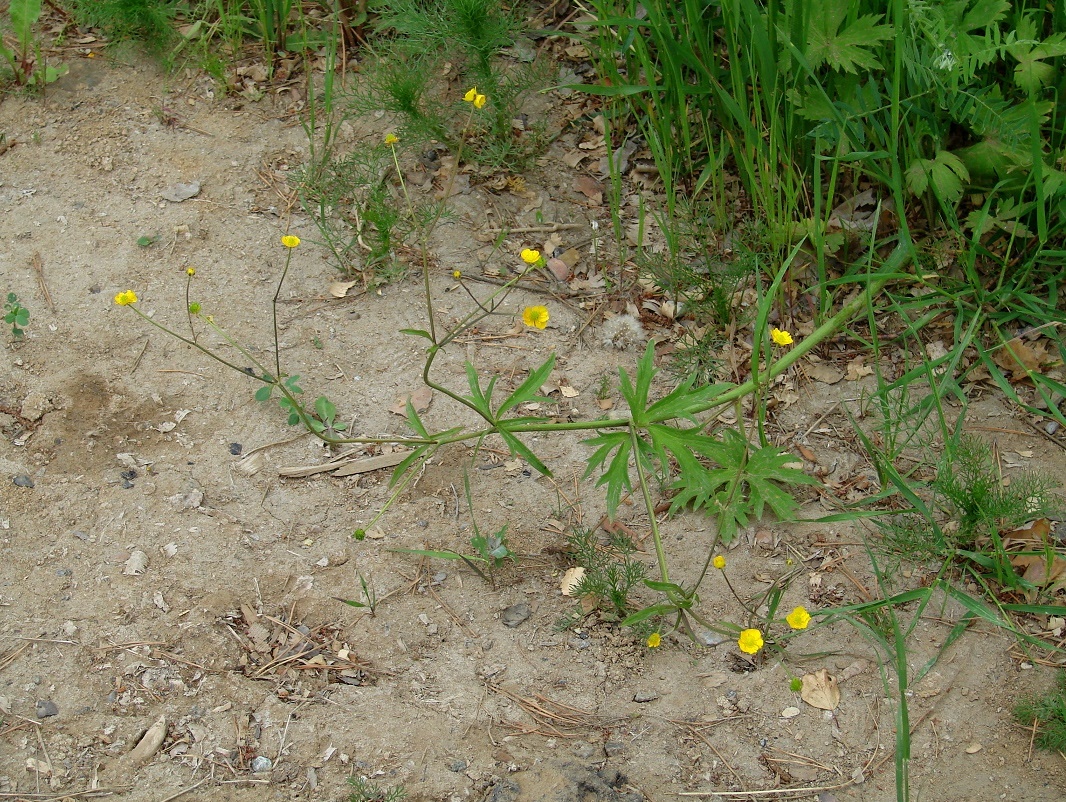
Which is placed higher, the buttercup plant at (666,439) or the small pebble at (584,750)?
the buttercup plant at (666,439)

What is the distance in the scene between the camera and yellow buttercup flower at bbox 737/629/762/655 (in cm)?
217

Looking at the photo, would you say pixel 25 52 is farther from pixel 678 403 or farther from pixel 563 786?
pixel 563 786

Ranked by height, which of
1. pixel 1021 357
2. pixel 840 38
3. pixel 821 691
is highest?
pixel 840 38

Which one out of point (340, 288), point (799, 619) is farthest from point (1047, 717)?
point (340, 288)

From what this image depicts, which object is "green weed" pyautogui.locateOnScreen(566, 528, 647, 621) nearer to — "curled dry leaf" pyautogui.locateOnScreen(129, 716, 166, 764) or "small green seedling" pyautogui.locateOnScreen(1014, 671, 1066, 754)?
"small green seedling" pyautogui.locateOnScreen(1014, 671, 1066, 754)

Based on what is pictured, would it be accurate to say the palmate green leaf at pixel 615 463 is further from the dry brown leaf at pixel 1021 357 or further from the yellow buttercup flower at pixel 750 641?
the dry brown leaf at pixel 1021 357

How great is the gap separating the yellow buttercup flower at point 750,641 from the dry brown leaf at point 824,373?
1090 mm

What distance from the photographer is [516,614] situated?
8.13 ft

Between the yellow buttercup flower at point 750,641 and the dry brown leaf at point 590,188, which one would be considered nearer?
the yellow buttercup flower at point 750,641

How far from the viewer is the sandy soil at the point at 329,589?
2.15 meters

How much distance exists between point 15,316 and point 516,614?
1887 millimetres

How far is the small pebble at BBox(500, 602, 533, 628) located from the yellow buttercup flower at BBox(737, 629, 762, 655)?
582mm

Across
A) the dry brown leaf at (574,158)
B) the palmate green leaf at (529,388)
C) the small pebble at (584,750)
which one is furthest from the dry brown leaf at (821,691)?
the dry brown leaf at (574,158)

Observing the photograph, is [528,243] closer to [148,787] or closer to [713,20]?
[713,20]
